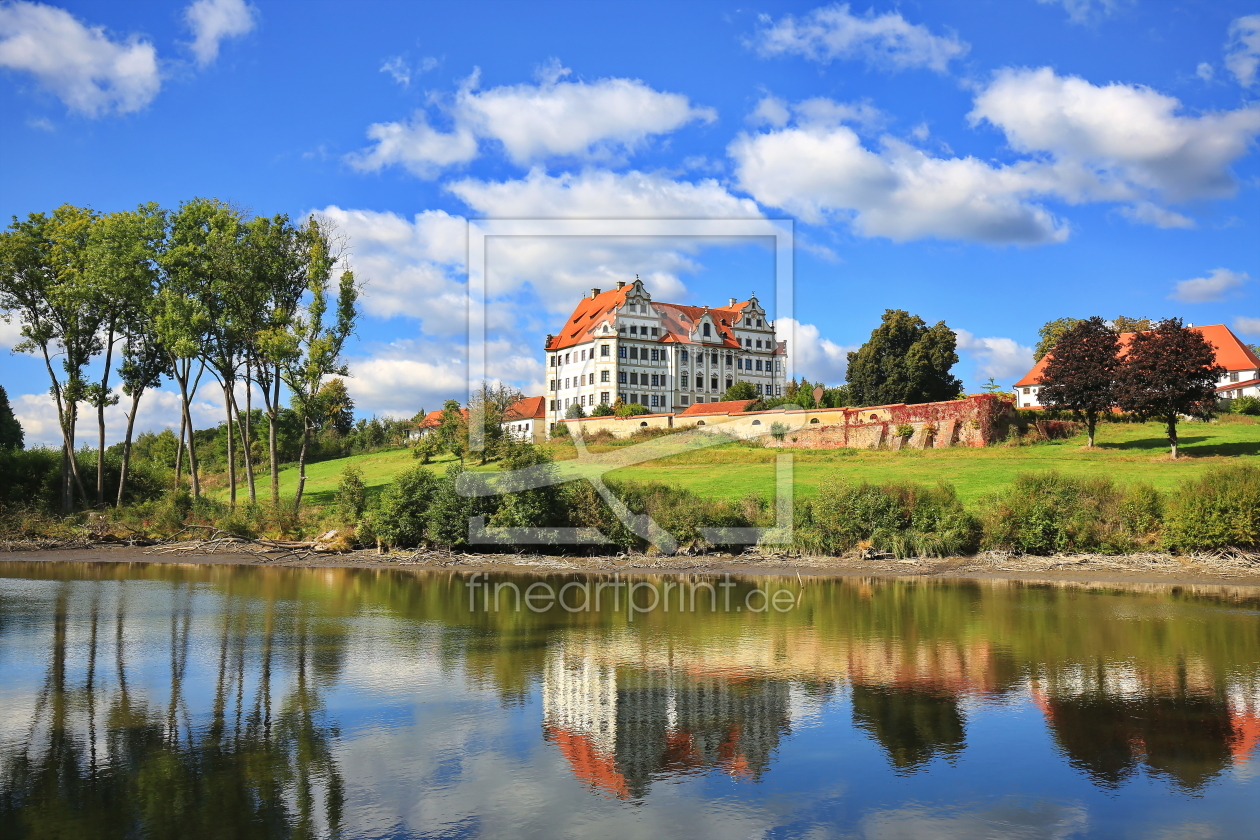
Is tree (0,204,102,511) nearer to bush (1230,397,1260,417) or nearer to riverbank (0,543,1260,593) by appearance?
riverbank (0,543,1260,593)

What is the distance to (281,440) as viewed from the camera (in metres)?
65.2

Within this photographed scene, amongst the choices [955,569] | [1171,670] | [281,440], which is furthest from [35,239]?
[1171,670]

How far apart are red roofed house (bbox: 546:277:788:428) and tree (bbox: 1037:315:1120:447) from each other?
29707 mm

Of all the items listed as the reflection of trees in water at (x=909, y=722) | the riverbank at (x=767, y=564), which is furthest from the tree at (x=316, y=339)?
the reflection of trees in water at (x=909, y=722)

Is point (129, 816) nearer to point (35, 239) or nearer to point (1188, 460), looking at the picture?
point (35, 239)

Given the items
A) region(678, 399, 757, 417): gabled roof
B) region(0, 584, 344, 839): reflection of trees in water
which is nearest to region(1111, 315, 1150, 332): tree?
region(678, 399, 757, 417): gabled roof

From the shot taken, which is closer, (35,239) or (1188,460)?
(35,239)

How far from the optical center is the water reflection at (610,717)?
8.87m

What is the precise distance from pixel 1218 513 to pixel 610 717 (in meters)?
22.7

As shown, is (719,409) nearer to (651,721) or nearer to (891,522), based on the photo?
(891,522)

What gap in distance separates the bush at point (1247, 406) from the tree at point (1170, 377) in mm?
13860

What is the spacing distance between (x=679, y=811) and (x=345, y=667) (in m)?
7.69

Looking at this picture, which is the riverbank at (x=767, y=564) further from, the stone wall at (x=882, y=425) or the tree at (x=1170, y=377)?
the stone wall at (x=882, y=425)

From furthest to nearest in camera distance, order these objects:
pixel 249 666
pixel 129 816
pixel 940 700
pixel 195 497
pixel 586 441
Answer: pixel 586 441, pixel 195 497, pixel 249 666, pixel 940 700, pixel 129 816
